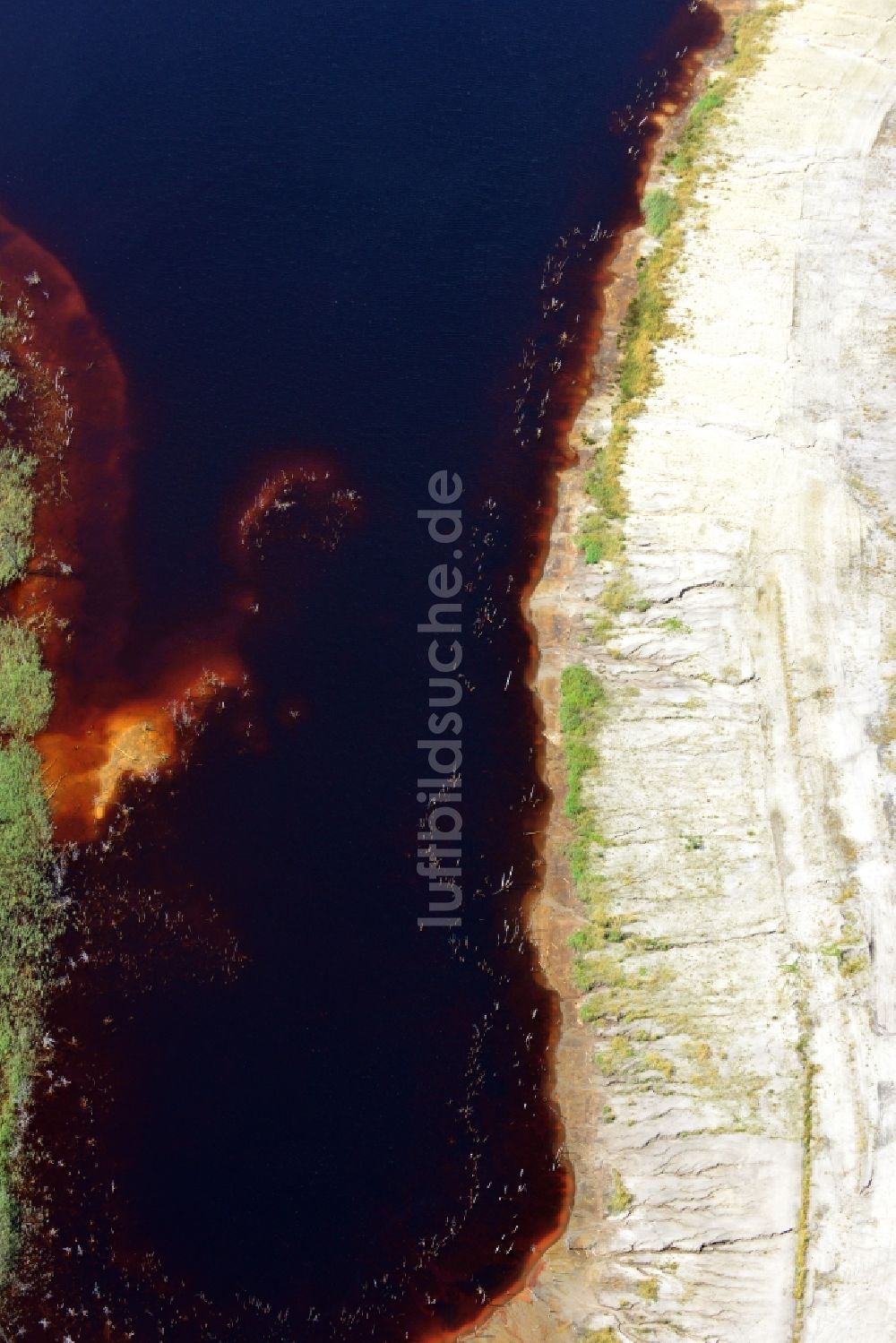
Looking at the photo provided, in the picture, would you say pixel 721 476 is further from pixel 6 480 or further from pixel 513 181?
pixel 6 480

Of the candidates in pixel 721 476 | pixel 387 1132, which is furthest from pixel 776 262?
pixel 387 1132

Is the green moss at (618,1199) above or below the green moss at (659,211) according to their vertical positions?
below

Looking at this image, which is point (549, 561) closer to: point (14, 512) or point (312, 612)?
point (312, 612)

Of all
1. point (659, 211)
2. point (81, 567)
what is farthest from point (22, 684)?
point (659, 211)

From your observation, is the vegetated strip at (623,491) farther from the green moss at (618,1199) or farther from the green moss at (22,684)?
the green moss at (22,684)

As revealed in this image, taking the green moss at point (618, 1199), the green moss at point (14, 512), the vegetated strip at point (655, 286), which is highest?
the vegetated strip at point (655, 286)

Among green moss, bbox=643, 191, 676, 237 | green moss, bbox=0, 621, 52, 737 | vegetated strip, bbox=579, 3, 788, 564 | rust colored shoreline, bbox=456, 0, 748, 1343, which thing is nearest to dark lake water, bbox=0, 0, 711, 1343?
rust colored shoreline, bbox=456, 0, 748, 1343

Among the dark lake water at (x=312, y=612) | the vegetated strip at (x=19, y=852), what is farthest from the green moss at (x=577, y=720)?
the vegetated strip at (x=19, y=852)
